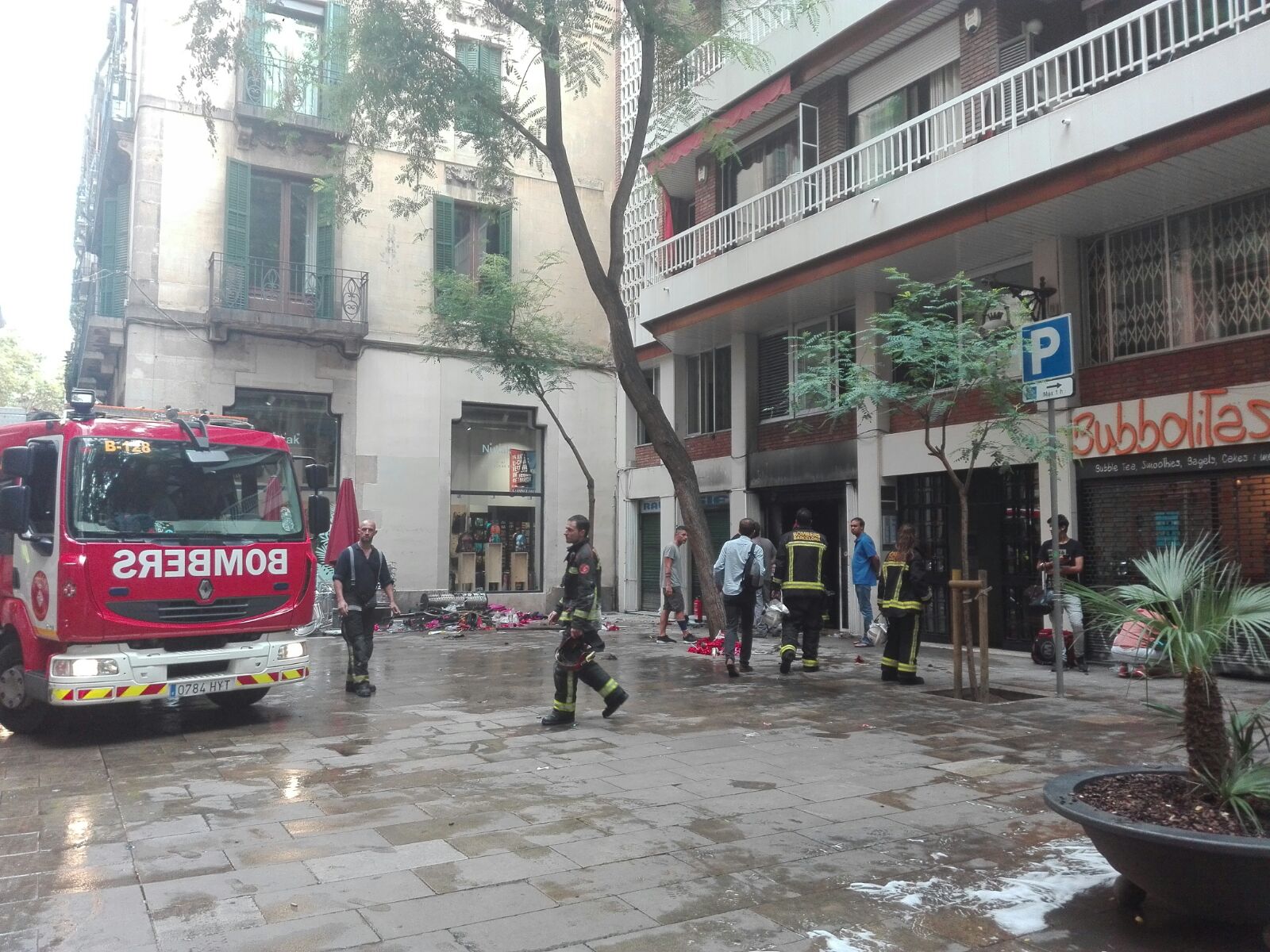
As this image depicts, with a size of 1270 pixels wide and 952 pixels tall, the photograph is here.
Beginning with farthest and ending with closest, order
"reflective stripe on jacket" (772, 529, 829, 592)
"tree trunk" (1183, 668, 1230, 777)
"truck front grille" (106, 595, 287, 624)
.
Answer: "reflective stripe on jacket" (772, 529, 829, 592) < "truck front grille" (106, 595, 287, 624) < "tree trunk" (1183, 668, 1230, 777)

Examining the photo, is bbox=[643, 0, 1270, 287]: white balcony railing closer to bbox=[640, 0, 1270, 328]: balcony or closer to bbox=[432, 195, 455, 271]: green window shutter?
bbox=[640, 0, 1270, 328]: balcony

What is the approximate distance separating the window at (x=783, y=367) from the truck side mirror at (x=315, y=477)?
901 centimetres

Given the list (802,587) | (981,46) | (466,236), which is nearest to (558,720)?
(802,587)

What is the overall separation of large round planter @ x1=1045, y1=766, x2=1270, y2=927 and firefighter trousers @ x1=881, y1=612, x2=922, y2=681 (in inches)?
271

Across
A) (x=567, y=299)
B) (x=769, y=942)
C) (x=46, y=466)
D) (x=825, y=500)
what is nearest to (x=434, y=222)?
(x=567, y=299)

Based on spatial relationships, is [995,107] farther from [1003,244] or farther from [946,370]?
[946,370]

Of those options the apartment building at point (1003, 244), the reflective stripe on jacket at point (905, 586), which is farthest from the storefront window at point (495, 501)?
the reflective stripe on jacket at point (905, 586)

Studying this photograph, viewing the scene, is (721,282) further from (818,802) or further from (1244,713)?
(1244,713)

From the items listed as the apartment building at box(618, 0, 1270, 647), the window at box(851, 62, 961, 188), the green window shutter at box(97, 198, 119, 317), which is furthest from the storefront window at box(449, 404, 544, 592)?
the window at box(851, 62, 961, 188)

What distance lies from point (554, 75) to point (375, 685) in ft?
27.2

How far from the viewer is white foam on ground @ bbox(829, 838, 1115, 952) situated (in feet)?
14.2

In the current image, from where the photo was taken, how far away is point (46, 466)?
8.14 m

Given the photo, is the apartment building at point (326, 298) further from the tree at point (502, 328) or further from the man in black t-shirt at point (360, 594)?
the man in black t-shirt at point (360, 594)

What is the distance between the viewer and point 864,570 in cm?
1503
